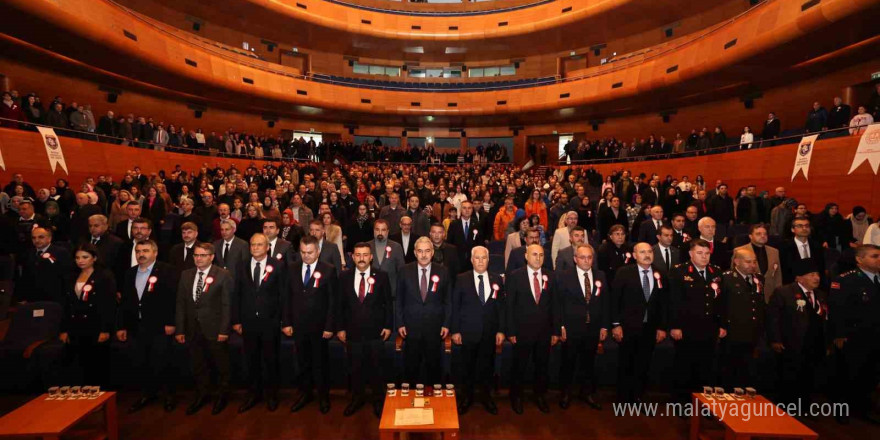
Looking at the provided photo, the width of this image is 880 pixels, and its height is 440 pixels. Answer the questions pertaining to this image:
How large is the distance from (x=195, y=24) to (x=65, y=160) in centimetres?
1143

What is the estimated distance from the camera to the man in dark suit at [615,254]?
477 centimetres

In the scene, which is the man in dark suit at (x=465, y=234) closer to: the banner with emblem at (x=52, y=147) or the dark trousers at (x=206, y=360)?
the dark trousers at (x=206, y=360)

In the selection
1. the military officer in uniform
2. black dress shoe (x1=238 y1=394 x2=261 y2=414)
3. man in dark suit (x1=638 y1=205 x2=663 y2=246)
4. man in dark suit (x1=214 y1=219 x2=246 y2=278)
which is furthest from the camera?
man in dark suit (x1=638 y1=205 x2=663 y2=246)

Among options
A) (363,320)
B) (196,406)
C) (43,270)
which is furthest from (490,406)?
(43,270)

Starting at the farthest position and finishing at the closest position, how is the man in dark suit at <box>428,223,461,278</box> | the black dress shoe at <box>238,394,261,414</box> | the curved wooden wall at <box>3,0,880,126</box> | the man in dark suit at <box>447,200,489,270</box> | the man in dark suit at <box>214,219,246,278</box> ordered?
the curved wooden wall at <box>3,0,880,126</box>, the man in dark suit at <box>447,200,489,270</box>, the man in dark suit at <box>428,223,461,278</box>, the man in dark suit at <box>214,219,246,278</box>, the black dress shoe at <box>238,394,261,414</box>

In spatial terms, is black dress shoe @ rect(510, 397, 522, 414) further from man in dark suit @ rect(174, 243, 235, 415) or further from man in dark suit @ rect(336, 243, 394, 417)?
man in dark suit @ rect(174, 243, 235, 415)

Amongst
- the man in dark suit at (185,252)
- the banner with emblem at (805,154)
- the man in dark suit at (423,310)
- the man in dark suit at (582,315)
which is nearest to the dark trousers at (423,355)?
the man in dark suit at (423,310)

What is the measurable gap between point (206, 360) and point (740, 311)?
511 cm

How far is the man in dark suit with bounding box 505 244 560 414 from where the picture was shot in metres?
3.81

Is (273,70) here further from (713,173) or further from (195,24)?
(713,173)

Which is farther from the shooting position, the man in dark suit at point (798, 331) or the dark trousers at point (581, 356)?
the dark trousers at point (581, 356)

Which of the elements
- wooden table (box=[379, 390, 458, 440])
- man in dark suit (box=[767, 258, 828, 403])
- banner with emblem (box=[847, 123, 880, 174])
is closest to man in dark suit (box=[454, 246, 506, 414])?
wooden table (box=[379, 390, 458, 440])

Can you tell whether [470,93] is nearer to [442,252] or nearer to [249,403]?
[442,252]

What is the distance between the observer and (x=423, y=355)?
3.91m
